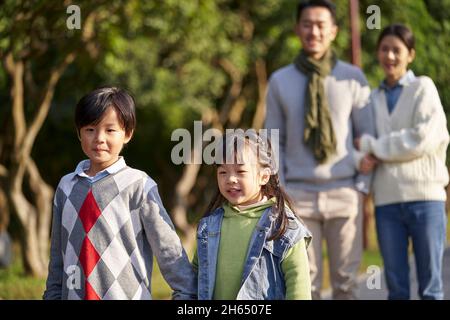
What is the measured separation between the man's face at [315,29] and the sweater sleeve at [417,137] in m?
0.61

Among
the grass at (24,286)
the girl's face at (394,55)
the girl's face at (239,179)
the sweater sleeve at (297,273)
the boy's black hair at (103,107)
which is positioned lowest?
the grass at (24,286)

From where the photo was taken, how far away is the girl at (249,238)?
3.73 m

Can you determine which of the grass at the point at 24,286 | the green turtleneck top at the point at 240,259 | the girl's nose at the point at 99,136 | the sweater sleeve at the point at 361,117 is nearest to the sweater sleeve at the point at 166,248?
the green turtleneck top at the point at 240,259

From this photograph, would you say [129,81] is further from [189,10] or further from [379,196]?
[379,196]

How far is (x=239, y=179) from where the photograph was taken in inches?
150

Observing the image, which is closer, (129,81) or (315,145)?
(315,145)

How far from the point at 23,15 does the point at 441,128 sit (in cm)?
476

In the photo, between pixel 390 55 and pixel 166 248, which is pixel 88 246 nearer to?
pixel 166 248

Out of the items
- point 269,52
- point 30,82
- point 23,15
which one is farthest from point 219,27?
point 23,15

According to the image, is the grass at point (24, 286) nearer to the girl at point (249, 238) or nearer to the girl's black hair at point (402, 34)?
the girl's black hair at point (402, 34)

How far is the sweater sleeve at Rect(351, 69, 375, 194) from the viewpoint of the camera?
573cm

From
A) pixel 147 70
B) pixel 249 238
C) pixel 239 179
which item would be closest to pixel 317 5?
pixel 239 179

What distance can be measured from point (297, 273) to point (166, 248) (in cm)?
52

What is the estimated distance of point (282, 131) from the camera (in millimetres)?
5793
